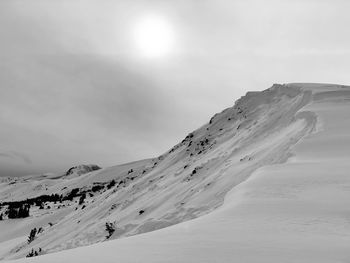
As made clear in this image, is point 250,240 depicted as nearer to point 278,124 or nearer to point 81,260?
point 81,260

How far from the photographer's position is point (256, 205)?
851 centimetres

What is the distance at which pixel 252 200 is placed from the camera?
902 centimetres

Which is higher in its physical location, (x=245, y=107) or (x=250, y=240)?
(x=245, y=107)

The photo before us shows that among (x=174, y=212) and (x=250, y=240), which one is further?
(x=174, y=212)

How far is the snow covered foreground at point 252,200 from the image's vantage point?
5352 mm

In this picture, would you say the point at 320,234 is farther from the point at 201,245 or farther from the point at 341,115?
the point at 341,115

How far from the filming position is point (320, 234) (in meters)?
6.31

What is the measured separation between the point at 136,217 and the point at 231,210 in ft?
44.9

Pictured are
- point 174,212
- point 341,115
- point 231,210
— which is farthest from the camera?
point 341,115

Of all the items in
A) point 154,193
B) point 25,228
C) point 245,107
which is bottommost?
point 25,228

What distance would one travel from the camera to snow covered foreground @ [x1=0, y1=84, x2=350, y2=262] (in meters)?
5.35

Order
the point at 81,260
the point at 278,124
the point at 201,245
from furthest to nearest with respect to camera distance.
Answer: the point at 278,124, the point at 201,245, the point at 81,260

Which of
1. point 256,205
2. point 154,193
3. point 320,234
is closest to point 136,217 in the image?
point 154,193

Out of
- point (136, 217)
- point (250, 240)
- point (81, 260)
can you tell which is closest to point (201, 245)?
point (250, 240)
